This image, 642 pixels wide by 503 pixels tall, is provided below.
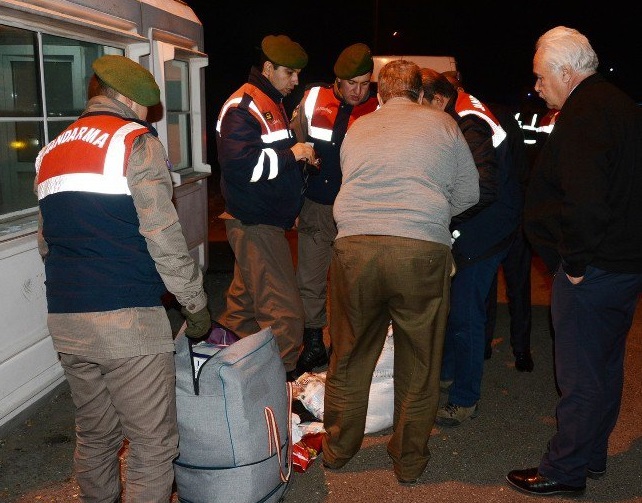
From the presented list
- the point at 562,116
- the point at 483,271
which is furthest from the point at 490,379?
the point at 562,116

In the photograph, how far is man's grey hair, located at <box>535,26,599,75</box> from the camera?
2727 millimetres

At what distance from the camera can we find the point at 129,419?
7.81ft

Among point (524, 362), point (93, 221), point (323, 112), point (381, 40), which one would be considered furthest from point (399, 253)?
point (381, 40)

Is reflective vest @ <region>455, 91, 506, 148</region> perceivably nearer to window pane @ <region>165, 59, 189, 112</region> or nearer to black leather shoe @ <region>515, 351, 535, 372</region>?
black leather shoe @ <region>515, 351, 535, 372</region>

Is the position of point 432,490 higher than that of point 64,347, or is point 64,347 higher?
point 64,347

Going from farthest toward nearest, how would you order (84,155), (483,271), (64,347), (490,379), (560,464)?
(490,379), (483,271), (560,464), (64,347), (84,155)

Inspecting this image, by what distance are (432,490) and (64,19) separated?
130 inches

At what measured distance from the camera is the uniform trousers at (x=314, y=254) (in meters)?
4.46

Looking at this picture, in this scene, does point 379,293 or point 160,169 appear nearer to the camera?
point 160,169

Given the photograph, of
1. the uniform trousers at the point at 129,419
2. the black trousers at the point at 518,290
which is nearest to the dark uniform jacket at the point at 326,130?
the black trousers at the point at 518,290

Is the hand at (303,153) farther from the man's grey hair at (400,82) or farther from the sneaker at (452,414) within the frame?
the sneaker at (452,414)

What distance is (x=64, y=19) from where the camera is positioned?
3.61 metres

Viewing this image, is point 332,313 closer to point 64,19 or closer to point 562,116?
point 562,116

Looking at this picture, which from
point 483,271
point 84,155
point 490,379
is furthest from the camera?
Answer: point 490,379
